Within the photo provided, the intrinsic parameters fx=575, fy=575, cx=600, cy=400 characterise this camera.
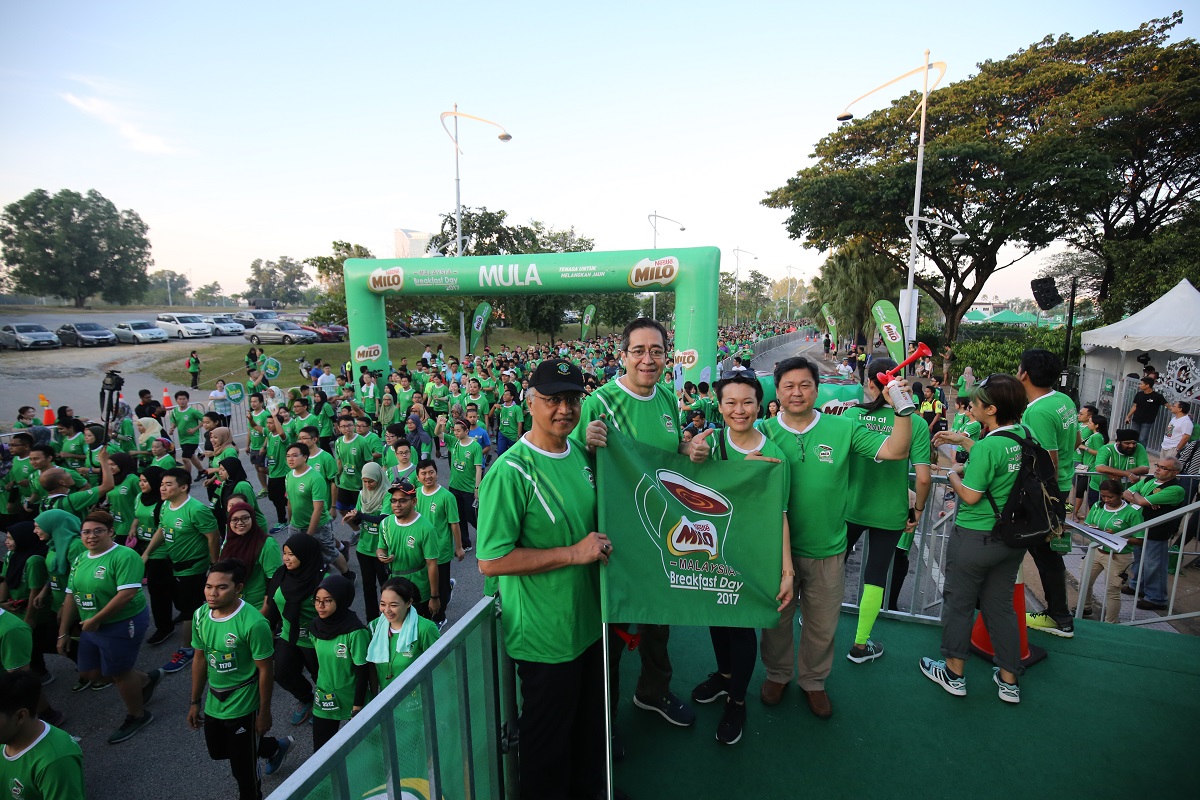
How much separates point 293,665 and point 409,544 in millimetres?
1111

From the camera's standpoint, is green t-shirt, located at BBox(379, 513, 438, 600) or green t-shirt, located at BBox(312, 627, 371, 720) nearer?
green t-shirt, located at BBox(312, 627, 371, 720)

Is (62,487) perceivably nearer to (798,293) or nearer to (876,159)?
(876,159)

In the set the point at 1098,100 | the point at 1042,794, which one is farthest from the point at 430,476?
the point at 1098,100

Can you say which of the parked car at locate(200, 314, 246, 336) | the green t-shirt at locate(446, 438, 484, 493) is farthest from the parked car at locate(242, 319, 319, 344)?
the green t-shirt at locate(446, 438, 484, 493)

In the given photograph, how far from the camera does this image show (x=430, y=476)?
5.32 metres

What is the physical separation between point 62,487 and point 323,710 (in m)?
4.08

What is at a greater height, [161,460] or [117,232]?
[117,232]

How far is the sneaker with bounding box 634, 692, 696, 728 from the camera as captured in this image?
3.07 meters

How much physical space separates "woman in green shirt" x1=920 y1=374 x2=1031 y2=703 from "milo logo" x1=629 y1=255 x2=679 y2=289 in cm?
1149

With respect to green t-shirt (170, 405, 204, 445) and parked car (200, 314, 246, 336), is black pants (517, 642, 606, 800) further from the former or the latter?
parked car (200, 314, 246, 336)

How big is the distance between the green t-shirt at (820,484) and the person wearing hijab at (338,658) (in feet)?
8.69

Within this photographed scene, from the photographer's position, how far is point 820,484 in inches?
121

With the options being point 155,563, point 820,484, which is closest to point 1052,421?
point 820,484

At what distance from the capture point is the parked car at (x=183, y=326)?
116 feet
